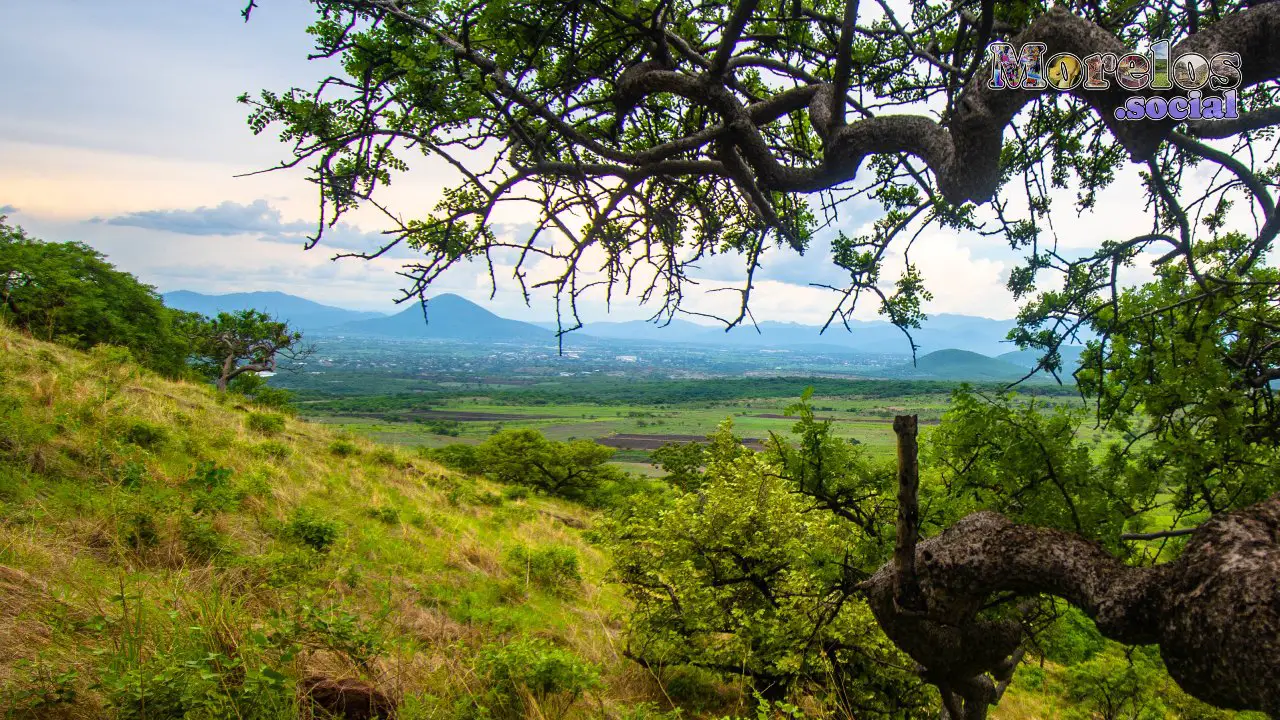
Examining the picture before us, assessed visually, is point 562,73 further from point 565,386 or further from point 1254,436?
point 565,386

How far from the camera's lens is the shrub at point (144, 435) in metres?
7.85

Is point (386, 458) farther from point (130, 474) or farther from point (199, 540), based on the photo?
point (199, 540)

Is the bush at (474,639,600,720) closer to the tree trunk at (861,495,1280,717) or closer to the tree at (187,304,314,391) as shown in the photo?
the tree trunk at (861,495,1280,717)

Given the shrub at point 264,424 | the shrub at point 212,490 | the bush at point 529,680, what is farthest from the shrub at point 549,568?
the shrub at point 264,424

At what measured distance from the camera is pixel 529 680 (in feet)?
12.1

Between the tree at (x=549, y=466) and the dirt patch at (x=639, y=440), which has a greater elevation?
the tree at (x=549, y=466)

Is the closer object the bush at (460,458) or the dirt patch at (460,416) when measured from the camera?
the bush at (460,458)

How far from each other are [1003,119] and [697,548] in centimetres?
542

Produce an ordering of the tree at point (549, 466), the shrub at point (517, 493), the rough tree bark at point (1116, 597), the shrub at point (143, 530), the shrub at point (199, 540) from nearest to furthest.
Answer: the rough tree bark at point (1116, 597) → the shrub at point (143, 530) → the shrub at point (199, 540) → the shrub at point (517, 493) → the tree at point (549, 466)

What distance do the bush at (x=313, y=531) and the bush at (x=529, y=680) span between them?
393 cm

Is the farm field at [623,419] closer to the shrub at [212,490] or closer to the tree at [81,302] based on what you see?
the tree at [81,302]

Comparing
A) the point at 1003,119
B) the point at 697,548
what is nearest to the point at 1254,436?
the point at 1003,119

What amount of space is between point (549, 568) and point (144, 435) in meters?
6.68

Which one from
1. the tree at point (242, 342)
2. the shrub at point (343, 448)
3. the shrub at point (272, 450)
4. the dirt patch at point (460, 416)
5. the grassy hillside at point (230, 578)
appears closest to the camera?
the grassy hillside at point (230, 578)
